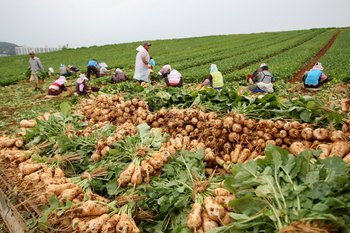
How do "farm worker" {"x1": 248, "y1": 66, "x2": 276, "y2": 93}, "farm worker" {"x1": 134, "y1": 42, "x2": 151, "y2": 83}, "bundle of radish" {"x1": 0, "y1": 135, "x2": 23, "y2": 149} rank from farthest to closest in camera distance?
"farm worker" {"x1": 134, "y1": 42, "x2": 151, "y2": 83}
"farm worker" {"x1": 248, "y1": 66, "x2": 276, "y2": 93}
"bundle of radish" {"x1": 0, "y1": 135, "x2": 23, "y2": 149}

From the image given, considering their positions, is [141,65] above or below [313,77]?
above

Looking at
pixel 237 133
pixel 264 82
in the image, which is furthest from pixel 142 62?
pixel 237 133

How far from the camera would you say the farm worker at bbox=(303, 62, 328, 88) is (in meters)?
7.84

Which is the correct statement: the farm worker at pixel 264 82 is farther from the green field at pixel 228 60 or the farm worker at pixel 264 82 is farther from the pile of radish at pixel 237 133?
the pile of radish at pixel 237 133

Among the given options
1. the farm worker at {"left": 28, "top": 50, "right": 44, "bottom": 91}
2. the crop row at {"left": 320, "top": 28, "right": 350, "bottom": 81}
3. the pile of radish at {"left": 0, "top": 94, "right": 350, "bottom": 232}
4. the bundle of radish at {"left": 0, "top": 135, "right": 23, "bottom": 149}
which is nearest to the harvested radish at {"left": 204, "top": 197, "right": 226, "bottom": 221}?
the pile of radish at {"left": 0, "top": 94, "right": 350, "bottom": 232}

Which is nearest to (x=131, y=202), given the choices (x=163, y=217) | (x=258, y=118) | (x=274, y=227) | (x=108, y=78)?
(x=163, y=217)

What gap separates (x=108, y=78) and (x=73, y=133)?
8575 mm

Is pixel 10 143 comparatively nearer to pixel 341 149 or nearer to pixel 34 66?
pixel 341 149

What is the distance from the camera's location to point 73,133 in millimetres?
3627

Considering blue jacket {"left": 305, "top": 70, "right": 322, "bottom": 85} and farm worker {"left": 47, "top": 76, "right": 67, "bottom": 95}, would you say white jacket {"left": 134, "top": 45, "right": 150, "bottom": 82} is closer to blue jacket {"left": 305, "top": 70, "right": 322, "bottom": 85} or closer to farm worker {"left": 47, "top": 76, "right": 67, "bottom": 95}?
farm worker {"left": 47, "top": 76, "right": 67, "bottom": 95}

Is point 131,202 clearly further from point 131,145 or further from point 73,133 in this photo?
point 73,133

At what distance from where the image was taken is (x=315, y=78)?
25.9 ft

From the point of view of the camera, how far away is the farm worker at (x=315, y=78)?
7839 millimetres

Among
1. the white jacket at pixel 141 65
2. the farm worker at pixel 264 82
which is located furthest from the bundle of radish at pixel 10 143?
the farm worker at pixel 264 82
